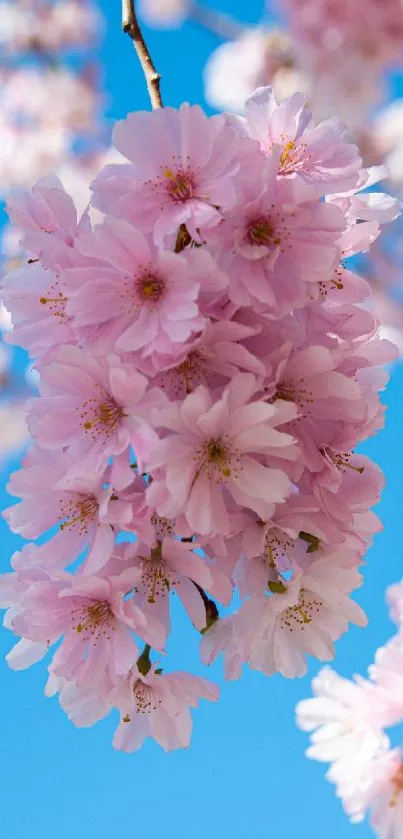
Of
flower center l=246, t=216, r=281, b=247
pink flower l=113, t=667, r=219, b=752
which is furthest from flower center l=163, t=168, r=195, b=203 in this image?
pink flower l=113, t=667, r=219, b=752

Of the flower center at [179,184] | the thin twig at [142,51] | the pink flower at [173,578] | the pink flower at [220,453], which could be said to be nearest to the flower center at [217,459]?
the pink flower at [220,453]

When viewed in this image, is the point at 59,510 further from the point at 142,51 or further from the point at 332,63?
the point at 332,63

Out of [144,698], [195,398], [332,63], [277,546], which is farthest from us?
[332,63]

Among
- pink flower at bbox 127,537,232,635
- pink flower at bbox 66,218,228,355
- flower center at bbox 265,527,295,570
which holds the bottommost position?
pink flower at bbox 127,537,232,635

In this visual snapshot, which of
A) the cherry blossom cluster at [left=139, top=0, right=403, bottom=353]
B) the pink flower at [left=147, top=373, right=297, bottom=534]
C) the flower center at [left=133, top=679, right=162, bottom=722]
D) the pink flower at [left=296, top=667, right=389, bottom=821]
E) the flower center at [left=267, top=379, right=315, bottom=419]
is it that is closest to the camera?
the pink flower at [left=147, top=373, right=297, bottom=534]

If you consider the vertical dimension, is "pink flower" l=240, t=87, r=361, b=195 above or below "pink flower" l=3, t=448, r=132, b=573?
above

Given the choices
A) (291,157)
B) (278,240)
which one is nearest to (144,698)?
(278,240)

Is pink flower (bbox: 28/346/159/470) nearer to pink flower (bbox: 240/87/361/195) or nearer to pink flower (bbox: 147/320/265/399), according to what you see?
pink flower (bbox: 147/320/265/399)

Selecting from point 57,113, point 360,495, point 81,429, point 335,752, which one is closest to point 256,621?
point 360,495
